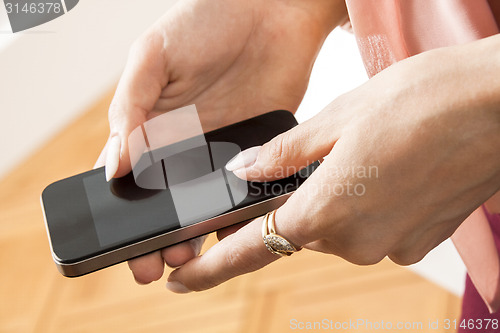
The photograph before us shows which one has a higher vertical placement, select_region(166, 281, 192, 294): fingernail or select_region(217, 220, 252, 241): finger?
select_region(217, 220, 252, 241): finger

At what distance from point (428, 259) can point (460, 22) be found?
19.9 inches

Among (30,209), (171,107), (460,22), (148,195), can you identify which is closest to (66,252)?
(148,195)

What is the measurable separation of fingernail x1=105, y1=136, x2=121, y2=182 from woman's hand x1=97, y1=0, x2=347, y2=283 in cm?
3

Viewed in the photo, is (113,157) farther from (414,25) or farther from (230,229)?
(414,25)

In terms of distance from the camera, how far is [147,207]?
22.1 inches

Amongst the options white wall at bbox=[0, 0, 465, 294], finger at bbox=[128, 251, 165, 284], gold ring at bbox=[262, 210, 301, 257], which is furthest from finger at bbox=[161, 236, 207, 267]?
white wall at bbox=[0, 0, 465, 294]

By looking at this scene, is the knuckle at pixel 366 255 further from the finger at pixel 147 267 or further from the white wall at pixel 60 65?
the white wall at pixel 60 65

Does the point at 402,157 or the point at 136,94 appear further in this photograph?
the point at 136,94

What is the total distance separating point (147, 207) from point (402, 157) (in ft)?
0.85

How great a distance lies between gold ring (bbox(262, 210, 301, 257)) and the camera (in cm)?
46

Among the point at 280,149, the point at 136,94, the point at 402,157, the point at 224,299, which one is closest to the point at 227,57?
the point at 136,94

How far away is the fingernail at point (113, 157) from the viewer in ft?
1.89

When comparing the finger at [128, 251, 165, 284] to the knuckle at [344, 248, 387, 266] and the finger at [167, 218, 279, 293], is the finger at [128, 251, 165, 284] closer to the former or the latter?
the finger at [167, 218, 279, 293]

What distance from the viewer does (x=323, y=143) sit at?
45cm
